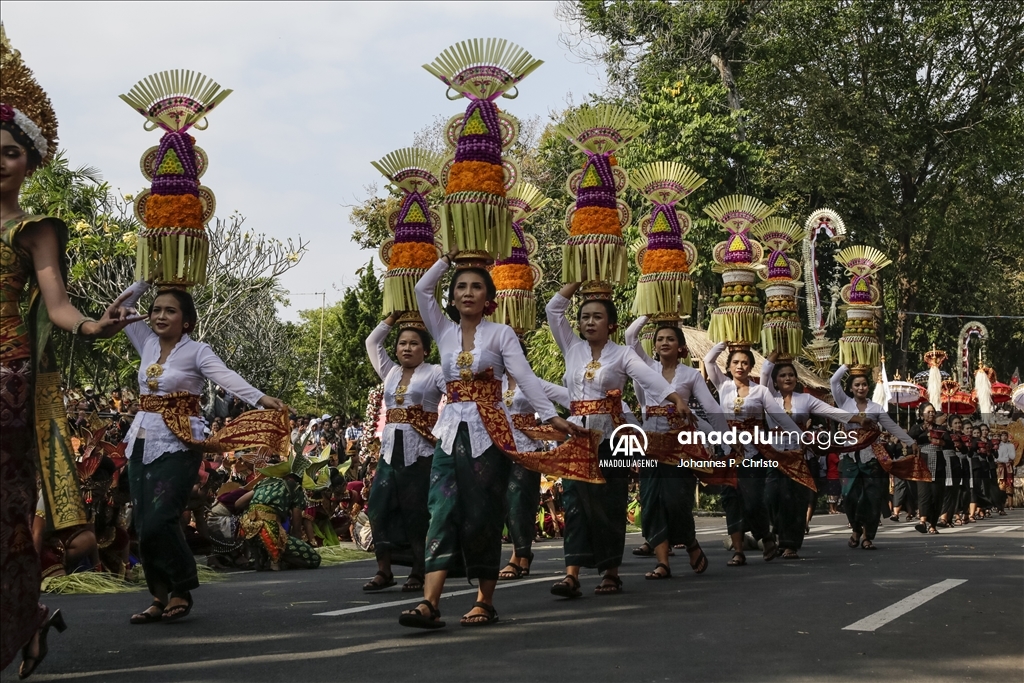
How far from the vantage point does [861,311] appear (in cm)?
1436

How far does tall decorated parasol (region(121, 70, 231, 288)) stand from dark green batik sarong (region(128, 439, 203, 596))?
4.00 feet

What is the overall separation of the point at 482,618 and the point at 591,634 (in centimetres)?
67

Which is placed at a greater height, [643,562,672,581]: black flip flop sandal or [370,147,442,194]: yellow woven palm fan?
[370,147,442,194]: yellow woven palm fan

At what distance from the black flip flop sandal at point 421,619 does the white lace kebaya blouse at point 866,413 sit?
6.87 metres

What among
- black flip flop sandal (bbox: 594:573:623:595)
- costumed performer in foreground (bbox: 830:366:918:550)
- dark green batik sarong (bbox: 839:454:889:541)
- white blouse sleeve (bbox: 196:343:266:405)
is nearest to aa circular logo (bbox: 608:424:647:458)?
black flip flop sandal (bbox: 594:573:623:595)

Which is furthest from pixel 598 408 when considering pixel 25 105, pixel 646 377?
pixel 25 105

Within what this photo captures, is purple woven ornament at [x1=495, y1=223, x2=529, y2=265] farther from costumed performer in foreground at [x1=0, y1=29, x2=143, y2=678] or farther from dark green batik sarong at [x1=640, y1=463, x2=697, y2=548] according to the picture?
costumed performer in foreground at [x1=0, y1=29, x2=143, y2=678]

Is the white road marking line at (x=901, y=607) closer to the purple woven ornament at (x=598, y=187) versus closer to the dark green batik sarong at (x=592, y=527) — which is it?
the dark green batik sarong at (x=592, y=527)

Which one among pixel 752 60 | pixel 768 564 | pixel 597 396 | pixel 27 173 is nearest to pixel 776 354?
pixel 768 564

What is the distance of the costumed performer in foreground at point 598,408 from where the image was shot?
335 inches

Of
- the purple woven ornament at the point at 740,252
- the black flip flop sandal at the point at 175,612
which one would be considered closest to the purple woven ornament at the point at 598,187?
the purple woven ornament at the point at 740,252

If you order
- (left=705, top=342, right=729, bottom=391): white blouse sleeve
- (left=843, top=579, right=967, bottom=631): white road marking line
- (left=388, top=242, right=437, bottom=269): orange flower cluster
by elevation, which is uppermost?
(left=388, top=242, right=437, bottom=269): orange flower cluster

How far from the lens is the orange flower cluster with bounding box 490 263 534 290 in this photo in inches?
425

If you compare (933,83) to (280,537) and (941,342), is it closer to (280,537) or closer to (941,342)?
(941,342)
